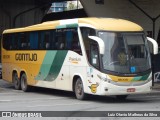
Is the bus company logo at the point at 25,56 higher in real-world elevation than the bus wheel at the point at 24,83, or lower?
higher

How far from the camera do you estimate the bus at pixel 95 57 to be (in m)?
19.3

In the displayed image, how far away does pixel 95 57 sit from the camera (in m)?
19.6

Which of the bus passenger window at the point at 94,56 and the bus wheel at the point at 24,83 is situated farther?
the bus wheel at the point at 24,83

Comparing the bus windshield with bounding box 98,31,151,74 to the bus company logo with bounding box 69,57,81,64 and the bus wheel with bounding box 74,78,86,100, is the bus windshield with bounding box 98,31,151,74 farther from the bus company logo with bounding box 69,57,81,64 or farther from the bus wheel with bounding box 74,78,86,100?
the bus wheel with bounding box 74,78,86,100

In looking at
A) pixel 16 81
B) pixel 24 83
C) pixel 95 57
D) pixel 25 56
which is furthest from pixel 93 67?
pixel 16 81

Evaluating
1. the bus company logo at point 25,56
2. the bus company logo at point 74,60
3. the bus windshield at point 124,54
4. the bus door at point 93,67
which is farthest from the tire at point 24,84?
the bus windshield at point 124,54

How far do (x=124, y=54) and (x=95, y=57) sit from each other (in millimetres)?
1061

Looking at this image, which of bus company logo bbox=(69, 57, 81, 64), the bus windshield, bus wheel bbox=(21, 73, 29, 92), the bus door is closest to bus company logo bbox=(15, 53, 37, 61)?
bus wheel bbox=(21, 73, 29, 92)

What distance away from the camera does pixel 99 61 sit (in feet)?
63.6

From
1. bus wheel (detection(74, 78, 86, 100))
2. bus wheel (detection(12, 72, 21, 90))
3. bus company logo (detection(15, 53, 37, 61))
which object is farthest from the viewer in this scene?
bus wheel (detection(12, 72, 21, 90))

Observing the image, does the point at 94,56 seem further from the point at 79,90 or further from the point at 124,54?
the point at 79,90

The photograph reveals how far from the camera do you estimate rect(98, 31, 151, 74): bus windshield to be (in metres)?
19.3

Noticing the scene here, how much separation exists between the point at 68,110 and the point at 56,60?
621 centimetres

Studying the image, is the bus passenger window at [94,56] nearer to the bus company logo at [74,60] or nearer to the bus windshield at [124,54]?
the bus windshield at [124,54]
